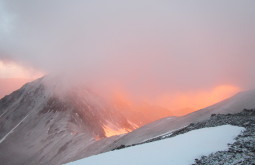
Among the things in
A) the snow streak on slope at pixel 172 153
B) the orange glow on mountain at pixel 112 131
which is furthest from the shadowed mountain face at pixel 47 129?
the snow streak on slope at pixel 172 153

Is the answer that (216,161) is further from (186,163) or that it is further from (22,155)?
(22,155)

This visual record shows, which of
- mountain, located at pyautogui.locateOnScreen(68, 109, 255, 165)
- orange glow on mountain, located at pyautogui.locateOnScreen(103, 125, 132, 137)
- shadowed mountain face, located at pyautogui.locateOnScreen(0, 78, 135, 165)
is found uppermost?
shadowed mountain face, located at pyautogui.locateOnScreen(0, 78, 135, 165)

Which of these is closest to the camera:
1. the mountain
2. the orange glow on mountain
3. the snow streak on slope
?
the mountain

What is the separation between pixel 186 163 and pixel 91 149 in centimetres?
7669

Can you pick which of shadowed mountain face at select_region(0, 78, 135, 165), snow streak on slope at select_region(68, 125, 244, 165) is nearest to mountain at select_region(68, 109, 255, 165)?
snow streak on slope at select_region(68, 125, 244, 165)

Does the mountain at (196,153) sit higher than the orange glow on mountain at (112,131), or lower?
lower

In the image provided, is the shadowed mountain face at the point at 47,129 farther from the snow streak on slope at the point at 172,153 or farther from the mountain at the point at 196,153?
the mountain at the point at 196,153

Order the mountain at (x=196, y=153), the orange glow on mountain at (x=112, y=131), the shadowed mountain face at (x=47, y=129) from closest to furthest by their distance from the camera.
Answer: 1. the mountain at (x=196, y=153)
2. the shadowed mountain face at (x=47, y=129)
3. the orange glow on mountain at (x=112, y=131)

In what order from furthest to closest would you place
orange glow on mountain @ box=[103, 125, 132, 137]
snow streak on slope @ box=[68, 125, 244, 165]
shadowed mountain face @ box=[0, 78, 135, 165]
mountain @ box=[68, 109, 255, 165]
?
orange glow on mountain @ box=[103, 125, 132, 137] → shadowed mountain face @ box=[0, 78, 135, 165] → snow streak on slope @ box=[68, 125, 244, 165] → mountain @ box=[68, 109, 255, 165]

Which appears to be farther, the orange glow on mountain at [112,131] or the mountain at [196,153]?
the orange glow on mountain at [112,131]

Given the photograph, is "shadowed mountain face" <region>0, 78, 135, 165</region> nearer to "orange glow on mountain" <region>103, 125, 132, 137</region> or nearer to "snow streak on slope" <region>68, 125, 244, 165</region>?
"orange glow on mountain" <region>103, 125, 132, 137</region>

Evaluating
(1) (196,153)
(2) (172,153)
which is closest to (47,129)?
(2) (172,153)

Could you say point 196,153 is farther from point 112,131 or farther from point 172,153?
point 112,131

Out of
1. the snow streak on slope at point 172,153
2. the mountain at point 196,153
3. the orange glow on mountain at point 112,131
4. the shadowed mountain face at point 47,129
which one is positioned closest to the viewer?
the mountain at point 196,153
